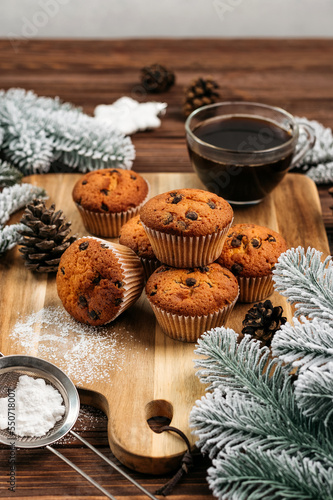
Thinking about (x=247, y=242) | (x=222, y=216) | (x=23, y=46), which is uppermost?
(x=222, y=216)

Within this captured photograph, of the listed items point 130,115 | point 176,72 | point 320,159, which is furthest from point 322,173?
point 176,72

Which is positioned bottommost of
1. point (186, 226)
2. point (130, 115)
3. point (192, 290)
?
point (130, 115)

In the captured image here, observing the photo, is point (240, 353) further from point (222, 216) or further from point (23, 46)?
point (23, 46)

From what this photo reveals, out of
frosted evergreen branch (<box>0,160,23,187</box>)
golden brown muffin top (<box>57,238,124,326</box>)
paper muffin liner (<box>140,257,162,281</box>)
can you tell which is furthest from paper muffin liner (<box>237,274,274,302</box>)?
frosted evergreen branch (<box>0,160,23,187</box>)

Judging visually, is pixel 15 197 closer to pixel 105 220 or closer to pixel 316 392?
pixel 105 220

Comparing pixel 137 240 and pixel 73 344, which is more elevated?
pixel 137 240

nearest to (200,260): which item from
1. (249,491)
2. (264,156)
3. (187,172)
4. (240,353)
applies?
(240,353)

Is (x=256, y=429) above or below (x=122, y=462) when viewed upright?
above
